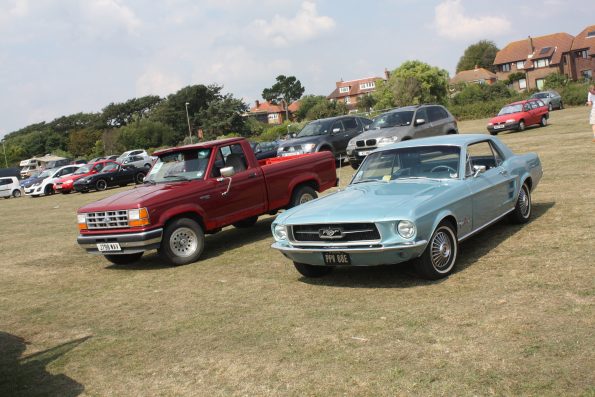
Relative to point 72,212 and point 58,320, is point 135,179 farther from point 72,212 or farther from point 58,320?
point 58,320

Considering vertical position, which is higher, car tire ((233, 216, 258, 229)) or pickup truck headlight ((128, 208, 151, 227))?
pickup truck headlight ((128, 208, 151, 227))

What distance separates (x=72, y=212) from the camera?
67.3ft

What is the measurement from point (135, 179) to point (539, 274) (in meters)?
28.6

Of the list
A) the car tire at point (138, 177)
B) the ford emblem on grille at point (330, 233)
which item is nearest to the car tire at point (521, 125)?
the car tire at point (138, 177)

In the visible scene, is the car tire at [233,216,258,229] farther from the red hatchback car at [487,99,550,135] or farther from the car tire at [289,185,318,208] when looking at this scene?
the red hatchback car at [487,99,550,135]

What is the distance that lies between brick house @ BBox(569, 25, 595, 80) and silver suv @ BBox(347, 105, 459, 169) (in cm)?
7439

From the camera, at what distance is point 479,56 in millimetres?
130000

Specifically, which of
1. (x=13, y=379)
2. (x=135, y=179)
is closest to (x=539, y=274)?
(x=13, y=379)

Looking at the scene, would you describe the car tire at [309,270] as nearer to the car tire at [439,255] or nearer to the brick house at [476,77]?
the car tire at [439,255]

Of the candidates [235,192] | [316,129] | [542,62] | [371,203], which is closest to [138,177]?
[316,129]

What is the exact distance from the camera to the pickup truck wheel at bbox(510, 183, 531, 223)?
8594 mm

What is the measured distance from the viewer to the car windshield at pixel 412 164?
7504 millimetres

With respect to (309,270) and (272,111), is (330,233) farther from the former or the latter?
(272,111)

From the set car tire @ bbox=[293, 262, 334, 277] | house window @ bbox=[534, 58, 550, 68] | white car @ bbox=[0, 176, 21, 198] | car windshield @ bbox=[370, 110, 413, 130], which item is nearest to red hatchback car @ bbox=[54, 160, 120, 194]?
white car @ bbox=[0, 176, 21, 198]
